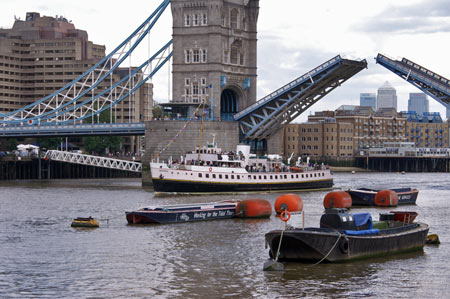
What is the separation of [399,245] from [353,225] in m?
2.96

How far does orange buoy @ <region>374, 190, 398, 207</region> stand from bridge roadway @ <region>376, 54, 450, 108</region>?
18442 millimetres

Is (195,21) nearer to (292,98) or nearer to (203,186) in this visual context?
(292,98)

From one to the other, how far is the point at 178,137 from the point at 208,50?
1076 cm

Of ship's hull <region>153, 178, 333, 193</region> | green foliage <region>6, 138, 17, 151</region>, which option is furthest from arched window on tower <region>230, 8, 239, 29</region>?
green foliage <region>6, 138, 17, 151</region>

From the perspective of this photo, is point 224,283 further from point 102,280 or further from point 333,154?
point 333,154

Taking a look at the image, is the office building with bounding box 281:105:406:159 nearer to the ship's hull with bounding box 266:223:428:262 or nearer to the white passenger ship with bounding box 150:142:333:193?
the white passenger ship with bounding box 150:142:333:193

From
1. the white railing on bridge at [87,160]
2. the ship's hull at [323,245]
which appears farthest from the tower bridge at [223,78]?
the ship's hull at [323,245]

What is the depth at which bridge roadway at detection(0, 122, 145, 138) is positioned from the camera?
298 feet

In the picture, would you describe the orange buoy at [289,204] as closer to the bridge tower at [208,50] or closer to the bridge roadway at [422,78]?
the bridge roadway at [422,78]

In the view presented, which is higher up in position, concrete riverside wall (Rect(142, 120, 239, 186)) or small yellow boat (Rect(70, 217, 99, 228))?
concrete riverside wall (Rect(142, 120, 239, 186))

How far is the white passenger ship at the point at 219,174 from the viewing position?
67.2 meters

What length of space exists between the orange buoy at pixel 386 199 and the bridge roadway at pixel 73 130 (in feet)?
117

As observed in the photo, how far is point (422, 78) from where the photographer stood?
252ft

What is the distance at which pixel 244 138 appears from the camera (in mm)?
90438
